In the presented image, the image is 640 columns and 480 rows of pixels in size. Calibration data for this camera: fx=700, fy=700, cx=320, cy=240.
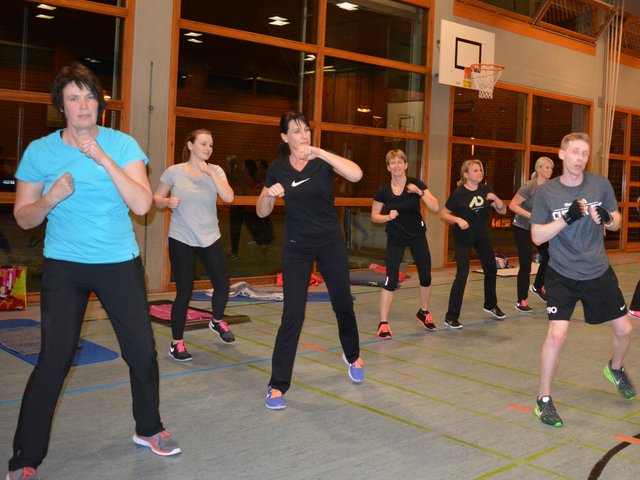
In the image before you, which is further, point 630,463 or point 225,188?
point 225,188

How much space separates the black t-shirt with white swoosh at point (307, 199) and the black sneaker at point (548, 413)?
1507 mm

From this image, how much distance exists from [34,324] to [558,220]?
462 centimetres

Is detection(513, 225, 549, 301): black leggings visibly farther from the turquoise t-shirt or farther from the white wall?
the turquoise t-shirt

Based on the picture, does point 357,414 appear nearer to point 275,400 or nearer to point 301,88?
point 275,400

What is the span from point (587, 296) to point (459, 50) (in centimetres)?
771

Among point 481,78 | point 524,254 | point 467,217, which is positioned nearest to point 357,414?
point 467,217

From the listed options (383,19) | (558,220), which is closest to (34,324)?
(558,220)

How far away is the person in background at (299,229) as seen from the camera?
13.3ft

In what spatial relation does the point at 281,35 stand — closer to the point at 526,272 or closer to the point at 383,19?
the point at 383,19

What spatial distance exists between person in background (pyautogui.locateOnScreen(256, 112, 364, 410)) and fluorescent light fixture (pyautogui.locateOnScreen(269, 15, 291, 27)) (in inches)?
220

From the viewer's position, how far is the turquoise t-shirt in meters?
2.81

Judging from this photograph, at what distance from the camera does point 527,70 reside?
1261cm

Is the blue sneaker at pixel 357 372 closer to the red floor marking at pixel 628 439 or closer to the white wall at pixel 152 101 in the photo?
the red floor marking at pixel 628 439

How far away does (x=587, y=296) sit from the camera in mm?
3938
